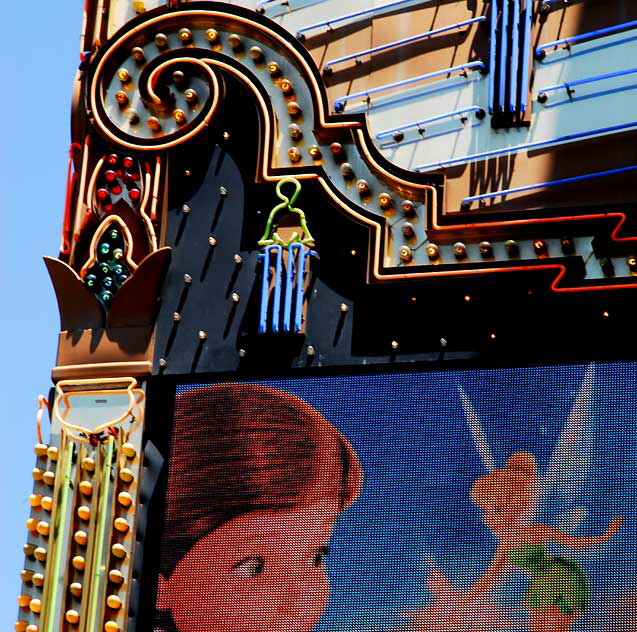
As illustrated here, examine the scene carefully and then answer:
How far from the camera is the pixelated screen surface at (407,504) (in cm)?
1953

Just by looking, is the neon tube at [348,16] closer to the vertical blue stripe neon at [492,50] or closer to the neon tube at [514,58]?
the vertical blue stripe neon at [492,50]

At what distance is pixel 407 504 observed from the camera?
2017 centimetres

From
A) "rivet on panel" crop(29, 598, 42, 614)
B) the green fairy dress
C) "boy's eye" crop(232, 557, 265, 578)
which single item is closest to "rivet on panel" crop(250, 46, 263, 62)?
"boy's eye" crop(232, 557, 265, 578)

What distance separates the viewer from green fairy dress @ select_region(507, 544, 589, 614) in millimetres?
19297

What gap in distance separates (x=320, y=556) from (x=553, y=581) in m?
2.28

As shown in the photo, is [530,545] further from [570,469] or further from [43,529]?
[43,529]

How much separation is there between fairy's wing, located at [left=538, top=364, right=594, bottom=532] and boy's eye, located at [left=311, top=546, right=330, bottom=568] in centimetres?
209

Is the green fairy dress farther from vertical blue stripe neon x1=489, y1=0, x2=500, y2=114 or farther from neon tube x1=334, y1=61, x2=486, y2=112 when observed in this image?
neon tube x1=334, y1=61, x2=486, y2=112

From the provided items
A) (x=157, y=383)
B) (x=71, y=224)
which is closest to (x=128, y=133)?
(x=71, y=224)

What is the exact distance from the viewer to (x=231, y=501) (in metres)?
20.7

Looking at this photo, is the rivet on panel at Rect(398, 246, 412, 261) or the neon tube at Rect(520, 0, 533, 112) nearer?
the rivet on panel at Rect(398, 246, 412, 261)

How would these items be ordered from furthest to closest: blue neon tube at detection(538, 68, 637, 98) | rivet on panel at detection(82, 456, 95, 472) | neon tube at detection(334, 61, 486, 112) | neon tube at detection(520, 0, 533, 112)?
neon tube at detection(334, 61, 486, 112), neon tube at detection(520, 0, 533, 112), rivet on panel at detection(82, 456, 95, 472), blue neon tube at detection(538, 68, 637, 98)

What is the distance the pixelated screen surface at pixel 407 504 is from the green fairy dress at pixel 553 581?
0.01 metres

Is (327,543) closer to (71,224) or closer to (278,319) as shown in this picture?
(278,319)
